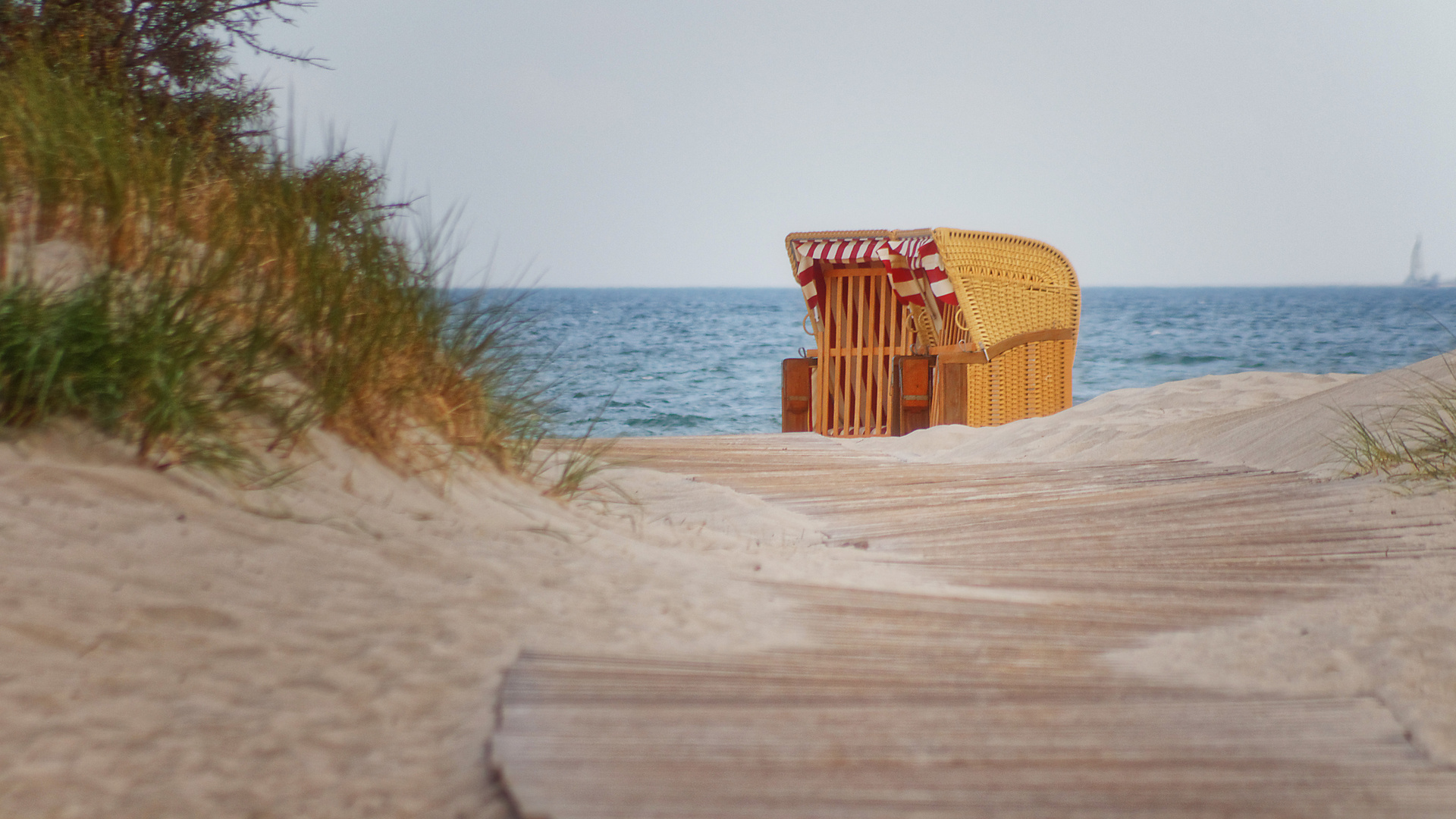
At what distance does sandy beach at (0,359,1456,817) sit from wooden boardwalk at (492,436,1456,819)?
0.07 m

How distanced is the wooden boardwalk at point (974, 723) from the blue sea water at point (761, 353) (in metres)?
1.55

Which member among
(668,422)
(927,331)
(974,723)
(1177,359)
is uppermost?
(927,331)

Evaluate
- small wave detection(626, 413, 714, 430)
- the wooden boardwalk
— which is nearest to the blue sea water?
small wave detection(626, 413, 714, 430)

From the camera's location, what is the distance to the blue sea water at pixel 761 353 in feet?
17.5

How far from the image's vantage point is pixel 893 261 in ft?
25.9

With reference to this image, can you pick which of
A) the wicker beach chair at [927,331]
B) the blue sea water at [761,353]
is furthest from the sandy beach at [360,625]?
the wicker beach chair at [927,331]

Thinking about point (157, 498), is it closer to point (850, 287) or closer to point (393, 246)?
Answer: point (393, 246)

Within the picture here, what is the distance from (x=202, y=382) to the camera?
7.84 ft

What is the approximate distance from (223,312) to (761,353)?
26981 millimetres

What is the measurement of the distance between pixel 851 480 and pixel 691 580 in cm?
239

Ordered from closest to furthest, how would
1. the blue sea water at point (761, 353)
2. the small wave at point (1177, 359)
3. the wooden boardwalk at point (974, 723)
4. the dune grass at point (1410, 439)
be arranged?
the wooden boardwalk at point (974, 723), the dune grass at point (1410, 439), the blue sea water at point (761, 353), the small wave at point (1177, 359)

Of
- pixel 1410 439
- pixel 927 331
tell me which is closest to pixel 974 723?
pixel 1410 439

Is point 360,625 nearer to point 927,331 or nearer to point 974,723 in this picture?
point 974,723

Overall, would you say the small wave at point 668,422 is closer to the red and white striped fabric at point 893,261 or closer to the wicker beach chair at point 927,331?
the wicker beach chair at point 927,331
